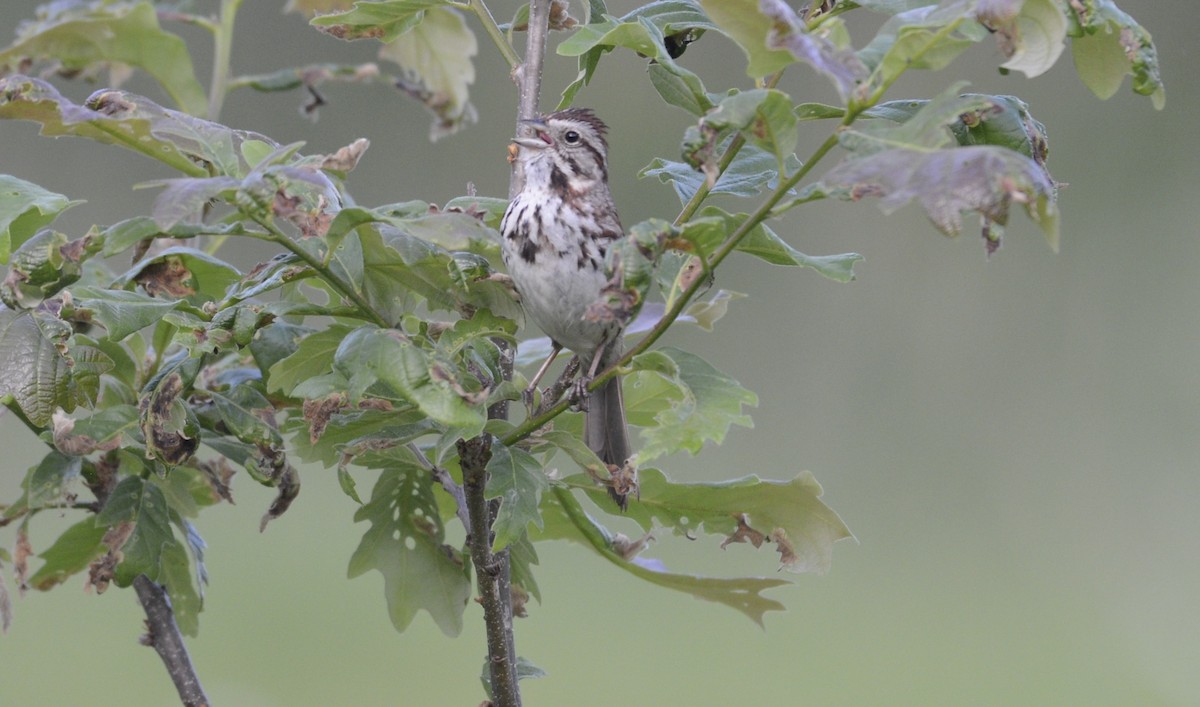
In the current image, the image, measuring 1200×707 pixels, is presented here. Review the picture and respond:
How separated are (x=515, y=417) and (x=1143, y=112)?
7.15 feet

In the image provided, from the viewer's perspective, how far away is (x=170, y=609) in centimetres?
112

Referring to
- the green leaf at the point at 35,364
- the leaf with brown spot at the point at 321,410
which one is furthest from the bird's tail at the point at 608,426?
the green leaf at the point at 35,364

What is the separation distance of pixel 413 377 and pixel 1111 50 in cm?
50

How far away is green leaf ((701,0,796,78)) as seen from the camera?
0.80 m

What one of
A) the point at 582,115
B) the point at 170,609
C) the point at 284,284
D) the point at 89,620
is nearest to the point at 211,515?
the point at 89,620

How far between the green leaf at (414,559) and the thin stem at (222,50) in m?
0.35

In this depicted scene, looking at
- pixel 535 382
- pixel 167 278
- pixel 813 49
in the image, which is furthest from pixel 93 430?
pixel 813 49

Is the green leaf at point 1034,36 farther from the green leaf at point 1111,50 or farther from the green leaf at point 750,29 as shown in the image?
the green leaf at point 750,29

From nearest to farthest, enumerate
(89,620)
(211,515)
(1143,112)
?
(89,620) → (211,515) → (1143,112)

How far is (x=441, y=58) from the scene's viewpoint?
1.23 m

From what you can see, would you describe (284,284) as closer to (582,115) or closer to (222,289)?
(222,289)

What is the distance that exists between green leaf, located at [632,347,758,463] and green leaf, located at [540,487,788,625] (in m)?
0.22

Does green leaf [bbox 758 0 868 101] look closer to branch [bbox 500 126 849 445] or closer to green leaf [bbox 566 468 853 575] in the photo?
branch [bbox 500 126 849 445]

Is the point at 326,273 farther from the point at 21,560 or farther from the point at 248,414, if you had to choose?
the point at 21,560
